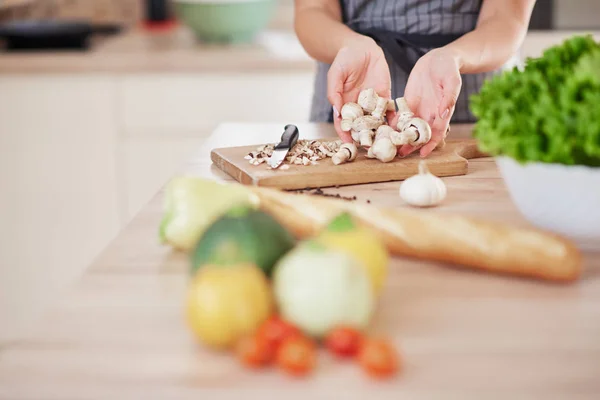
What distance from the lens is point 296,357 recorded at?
65cm

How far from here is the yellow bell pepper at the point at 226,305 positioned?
68cm

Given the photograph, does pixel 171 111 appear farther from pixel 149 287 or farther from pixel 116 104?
pixel 149 287

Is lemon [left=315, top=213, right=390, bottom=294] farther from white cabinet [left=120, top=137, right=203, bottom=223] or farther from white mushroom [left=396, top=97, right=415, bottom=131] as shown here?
white cabinet [left=120, top=137, right=203, bottom=223]

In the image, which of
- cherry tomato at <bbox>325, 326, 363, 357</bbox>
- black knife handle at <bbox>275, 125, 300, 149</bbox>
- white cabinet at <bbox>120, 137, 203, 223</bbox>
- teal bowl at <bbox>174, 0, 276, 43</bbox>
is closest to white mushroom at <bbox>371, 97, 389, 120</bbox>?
black knife handle at <bbox>275, 125, 300, 149</bbox>

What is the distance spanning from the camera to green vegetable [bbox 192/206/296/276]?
2.42 ft

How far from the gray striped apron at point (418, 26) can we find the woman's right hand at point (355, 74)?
24 cm

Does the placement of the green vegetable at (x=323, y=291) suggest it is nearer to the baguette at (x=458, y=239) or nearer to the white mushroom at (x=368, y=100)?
the baguette at (x=458, y=239)

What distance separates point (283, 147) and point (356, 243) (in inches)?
22.2

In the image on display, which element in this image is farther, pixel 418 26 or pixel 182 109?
pixel 182 109

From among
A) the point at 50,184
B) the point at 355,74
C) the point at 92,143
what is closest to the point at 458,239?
the point at 355,74

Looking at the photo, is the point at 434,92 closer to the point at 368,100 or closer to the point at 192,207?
the point at 368,100

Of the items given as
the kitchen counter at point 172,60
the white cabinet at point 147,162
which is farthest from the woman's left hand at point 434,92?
the white cabinet at point 147,162

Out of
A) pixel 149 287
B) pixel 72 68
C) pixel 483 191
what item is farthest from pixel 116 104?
pixel 149 287

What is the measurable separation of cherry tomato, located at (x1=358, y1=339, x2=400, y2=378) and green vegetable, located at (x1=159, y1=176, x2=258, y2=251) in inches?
11.6
